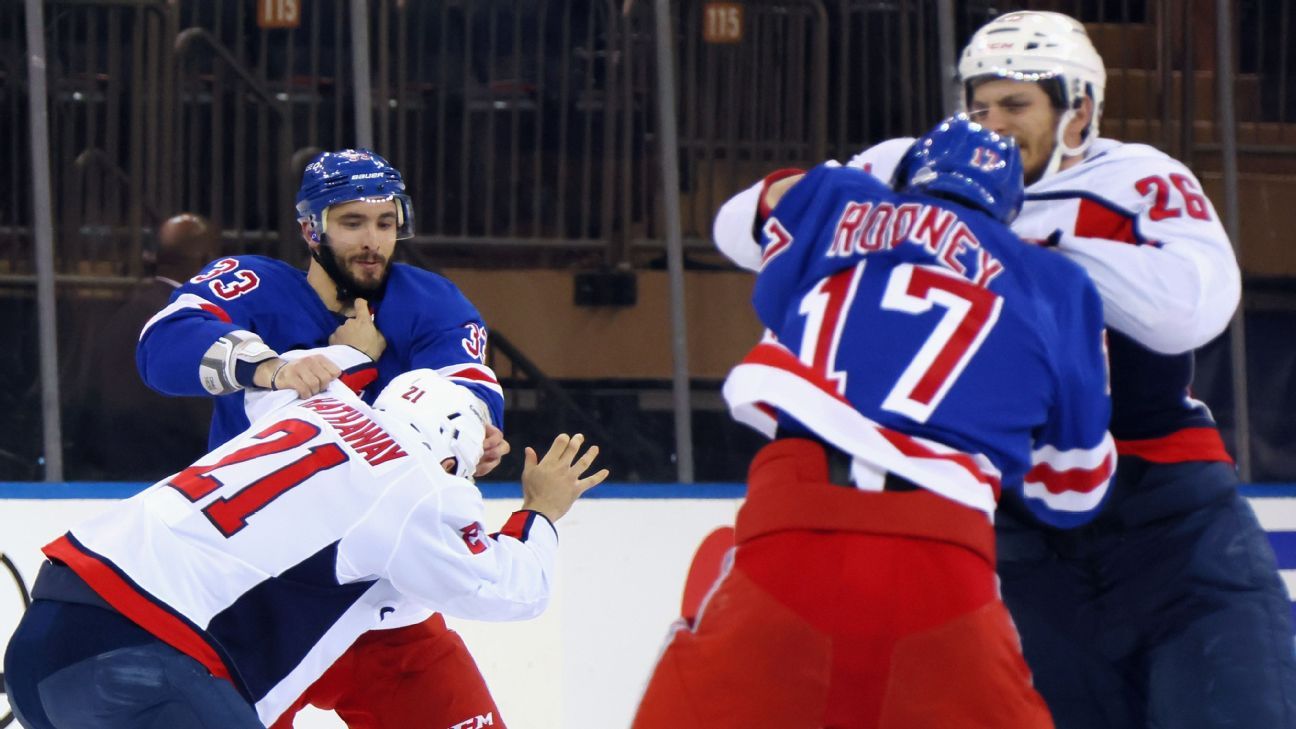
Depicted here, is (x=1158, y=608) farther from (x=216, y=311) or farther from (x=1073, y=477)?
(x=216, y=311)

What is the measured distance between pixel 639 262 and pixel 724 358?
13.7 inches

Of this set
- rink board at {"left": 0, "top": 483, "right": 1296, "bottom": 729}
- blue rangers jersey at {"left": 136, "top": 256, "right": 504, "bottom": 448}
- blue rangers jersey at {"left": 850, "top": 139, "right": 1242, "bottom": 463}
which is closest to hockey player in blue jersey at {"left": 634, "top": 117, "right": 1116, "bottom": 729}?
blue rangers jersey at {"left": 850, "top": 139, "right": 1242, "bottom": 463}

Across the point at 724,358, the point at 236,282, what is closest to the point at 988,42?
the point at 236,282

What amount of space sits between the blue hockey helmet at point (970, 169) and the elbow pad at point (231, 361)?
3.78 feet

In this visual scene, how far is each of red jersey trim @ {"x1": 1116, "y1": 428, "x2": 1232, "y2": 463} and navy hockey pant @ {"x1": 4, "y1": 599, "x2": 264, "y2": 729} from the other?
45.7 inches

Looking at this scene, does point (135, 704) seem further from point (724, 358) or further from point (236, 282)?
point (724, 358)

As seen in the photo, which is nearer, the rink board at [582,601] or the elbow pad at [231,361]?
the elbow pad at [231,361]

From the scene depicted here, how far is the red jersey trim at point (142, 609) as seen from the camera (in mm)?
2084

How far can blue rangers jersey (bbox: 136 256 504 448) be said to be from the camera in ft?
9.14

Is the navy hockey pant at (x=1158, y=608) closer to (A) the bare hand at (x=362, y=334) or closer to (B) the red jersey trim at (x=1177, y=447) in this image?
(B) the red jersey trim at (x=1177, y=447)

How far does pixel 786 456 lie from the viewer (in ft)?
5.84

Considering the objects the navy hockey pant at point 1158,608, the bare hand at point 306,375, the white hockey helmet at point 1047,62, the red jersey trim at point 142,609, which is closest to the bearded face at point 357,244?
the bare hand at point 306,375

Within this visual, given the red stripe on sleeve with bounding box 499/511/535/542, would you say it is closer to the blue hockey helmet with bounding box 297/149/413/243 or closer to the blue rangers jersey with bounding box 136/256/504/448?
the blue rangers jersey with bounding box 136/256/504/448

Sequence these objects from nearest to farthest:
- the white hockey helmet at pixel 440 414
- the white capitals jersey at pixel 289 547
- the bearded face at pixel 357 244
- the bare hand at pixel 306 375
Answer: the white capitals jersey at pixel 289 547 → the white hockey helmet at pixel 440 414 → the bare hand at pixel 306 375 → the bearded face at pixel 357 244
